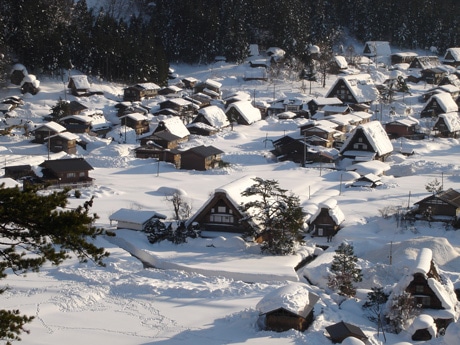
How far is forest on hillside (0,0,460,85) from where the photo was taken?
145 ft

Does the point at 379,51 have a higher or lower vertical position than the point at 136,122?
higher

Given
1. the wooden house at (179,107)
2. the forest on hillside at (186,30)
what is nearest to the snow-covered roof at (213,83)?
the forest on hillside at (186,30)

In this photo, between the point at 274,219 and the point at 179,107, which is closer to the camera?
the point at 274,219

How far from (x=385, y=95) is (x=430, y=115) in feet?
14.7

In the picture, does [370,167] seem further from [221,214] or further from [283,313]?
[283,313]

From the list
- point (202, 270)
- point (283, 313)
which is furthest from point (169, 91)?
point (283, 313)

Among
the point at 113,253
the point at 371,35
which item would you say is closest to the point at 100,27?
the point at 371,35

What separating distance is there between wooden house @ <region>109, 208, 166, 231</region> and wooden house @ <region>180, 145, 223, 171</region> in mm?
8507

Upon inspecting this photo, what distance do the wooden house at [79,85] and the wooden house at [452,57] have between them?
103 feet

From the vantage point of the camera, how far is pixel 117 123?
37406 mm

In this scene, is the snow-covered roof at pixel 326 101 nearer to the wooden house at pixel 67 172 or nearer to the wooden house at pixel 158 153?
the wooden house at pixel 158 153

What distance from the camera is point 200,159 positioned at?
2808cm

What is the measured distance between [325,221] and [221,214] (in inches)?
122

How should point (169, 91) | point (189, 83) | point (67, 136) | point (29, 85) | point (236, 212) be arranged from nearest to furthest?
point (236, 212), point (67, 136), point (29, 85), point (169, 91), point (189, 83)
